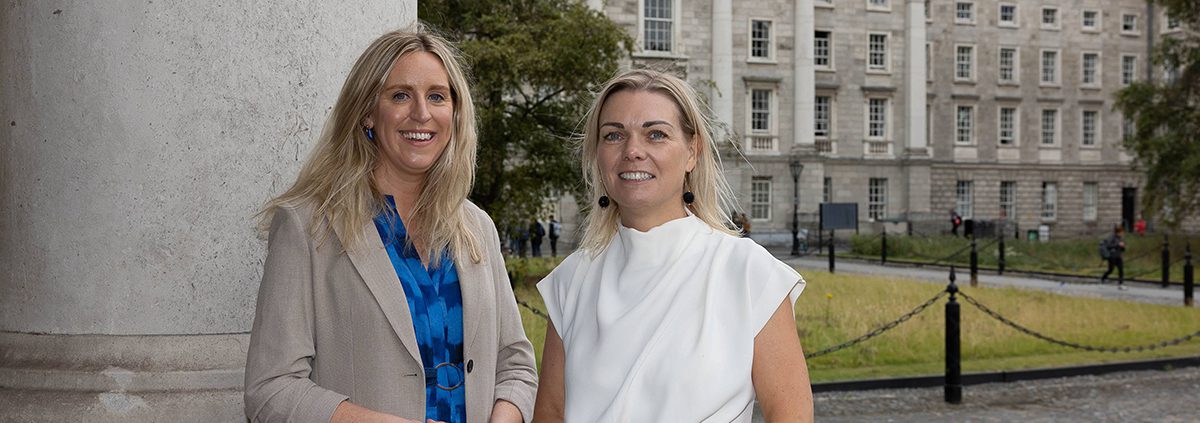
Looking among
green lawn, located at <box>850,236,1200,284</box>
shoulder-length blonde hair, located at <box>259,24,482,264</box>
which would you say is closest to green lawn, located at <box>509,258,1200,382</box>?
shoulder-length blonde hair, located at <box>259,24,482,264</box>

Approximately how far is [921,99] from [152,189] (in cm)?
5070

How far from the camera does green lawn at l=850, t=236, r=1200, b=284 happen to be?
2897 centimetres

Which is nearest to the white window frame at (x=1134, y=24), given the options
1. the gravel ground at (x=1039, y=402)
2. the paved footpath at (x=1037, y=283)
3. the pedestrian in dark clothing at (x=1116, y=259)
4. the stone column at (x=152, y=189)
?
the paved footpath at (x=1037, y=283)

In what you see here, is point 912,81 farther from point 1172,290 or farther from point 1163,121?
point 1172,290

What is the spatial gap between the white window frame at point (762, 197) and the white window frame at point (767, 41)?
4836 mm

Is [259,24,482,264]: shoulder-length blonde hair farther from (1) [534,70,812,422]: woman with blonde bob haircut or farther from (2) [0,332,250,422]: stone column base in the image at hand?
(2) [0,332,250,422]: stone column base

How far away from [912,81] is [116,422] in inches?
1996

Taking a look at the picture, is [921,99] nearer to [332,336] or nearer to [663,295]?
[663,295]

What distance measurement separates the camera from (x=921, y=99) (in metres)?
51.5

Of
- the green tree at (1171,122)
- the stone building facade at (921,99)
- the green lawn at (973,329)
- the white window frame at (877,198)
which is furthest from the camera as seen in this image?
the white window frame at (877,198)

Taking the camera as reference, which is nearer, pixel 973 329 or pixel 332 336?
pixel 332 336

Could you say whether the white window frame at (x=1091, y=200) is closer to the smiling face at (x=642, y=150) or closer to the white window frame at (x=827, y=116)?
the white window frame at (x=827, y=116)

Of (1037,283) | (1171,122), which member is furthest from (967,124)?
(1037,283)

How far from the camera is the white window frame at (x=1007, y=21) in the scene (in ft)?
183
